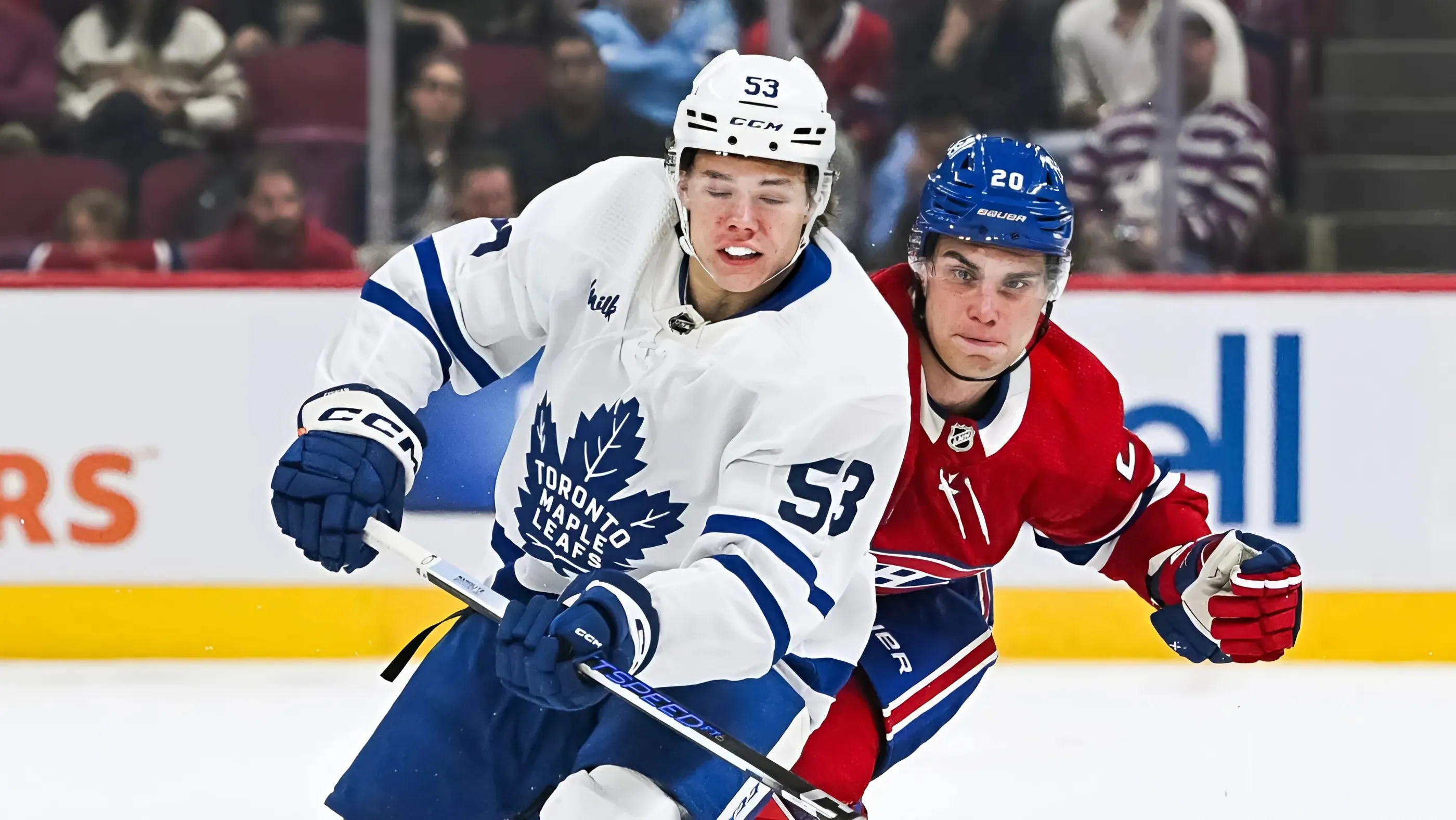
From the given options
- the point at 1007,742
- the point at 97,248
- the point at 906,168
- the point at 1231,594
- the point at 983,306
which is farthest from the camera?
the point at 906,168

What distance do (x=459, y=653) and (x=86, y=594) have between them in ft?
7.36

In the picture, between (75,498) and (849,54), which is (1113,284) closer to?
(849,54)

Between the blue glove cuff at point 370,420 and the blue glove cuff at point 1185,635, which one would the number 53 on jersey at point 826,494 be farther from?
the blue glove cuff at point 1185,635

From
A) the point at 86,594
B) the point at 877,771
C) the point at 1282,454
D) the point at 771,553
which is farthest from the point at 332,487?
the point at 1282,454

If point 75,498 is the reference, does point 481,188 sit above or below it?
above

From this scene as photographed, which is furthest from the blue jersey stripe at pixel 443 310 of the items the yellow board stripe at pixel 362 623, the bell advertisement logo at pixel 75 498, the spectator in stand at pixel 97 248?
the spectator in stand at pixel 97 248

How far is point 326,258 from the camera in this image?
4445 mm

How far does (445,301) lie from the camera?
2.29 metres

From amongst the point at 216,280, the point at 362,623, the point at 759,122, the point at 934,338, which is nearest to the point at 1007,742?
the point at 934,338

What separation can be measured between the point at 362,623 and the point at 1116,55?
84.9 inches

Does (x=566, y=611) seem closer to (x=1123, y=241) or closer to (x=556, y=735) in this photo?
(x=556, y=735)

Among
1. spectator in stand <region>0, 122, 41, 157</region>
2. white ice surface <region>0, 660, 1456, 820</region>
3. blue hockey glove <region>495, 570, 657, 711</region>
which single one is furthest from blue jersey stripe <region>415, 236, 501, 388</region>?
spectator in stand <region>0, 122, 41, 157</region>

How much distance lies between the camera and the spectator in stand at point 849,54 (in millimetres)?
4516

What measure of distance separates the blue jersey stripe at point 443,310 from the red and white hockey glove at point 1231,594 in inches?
38.0
